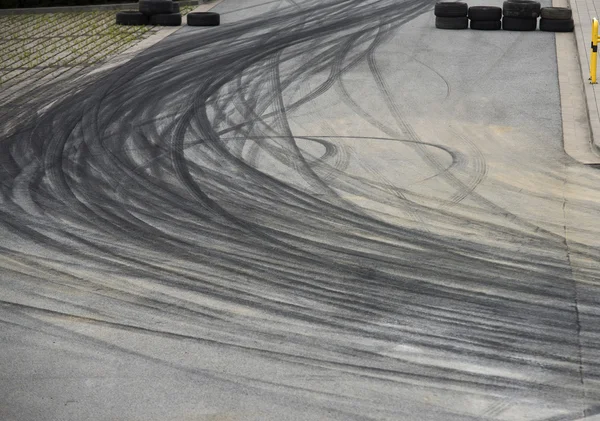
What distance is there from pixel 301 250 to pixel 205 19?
14391mm

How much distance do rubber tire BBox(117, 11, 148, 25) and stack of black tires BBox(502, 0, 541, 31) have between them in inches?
351

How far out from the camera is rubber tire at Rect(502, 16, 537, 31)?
21000 mm

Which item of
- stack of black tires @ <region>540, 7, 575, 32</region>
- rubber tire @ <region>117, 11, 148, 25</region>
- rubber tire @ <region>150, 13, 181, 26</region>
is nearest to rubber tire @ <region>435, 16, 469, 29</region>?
stack of black tires @ <region>540, 7, 575, 32</region>

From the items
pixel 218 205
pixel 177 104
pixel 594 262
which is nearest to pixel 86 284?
pixel 218 205

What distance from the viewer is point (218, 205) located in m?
11.0

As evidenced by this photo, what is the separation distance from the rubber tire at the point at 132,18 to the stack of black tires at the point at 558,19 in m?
9.79

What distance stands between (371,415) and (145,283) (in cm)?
317

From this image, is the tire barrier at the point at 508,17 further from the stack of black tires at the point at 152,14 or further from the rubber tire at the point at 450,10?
the stack of black tires at the point at 152,14

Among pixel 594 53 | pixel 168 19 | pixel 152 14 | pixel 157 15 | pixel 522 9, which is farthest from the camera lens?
pixel 152 14

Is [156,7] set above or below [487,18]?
above

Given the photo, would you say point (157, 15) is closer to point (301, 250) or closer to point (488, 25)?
point (488, 25)

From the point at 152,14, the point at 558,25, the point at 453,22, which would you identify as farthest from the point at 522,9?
the point at 152,14

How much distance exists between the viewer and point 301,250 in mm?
9531

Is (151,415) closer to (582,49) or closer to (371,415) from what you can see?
(371,415)
